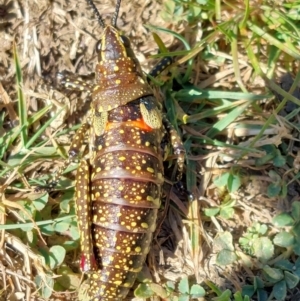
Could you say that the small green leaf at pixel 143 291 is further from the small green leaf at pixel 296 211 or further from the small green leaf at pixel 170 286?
the small green leaf at pixel 296 211

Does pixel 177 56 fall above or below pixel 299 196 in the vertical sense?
above

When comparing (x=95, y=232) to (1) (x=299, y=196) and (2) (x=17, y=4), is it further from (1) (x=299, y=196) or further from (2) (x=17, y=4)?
(2) (x=17, y=4)

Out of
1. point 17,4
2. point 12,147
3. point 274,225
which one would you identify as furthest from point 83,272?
point 17,4

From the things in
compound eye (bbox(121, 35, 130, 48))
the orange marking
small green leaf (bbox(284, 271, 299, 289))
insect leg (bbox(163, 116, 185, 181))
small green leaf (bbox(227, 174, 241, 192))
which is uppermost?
compound eye (bbox(121, 35, 130, 48))

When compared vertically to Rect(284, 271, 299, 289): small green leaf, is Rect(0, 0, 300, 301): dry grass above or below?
above

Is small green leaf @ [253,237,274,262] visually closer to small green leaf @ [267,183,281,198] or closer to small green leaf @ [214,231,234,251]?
small green leaf @ [214,231,234,251]

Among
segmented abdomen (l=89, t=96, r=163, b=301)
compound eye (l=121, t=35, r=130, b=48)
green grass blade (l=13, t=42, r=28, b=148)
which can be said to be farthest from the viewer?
green grass blade (l=13, t=42, r=28, b=148)

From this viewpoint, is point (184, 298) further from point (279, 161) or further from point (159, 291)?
point (279, 161)

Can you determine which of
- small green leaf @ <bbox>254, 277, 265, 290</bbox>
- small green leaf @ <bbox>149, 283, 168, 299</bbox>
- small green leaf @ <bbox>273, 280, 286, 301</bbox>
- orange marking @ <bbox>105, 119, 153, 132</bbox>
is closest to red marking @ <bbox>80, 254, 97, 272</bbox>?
small green leaf @ <bbox>149, 283, 168, 299</bbox>
